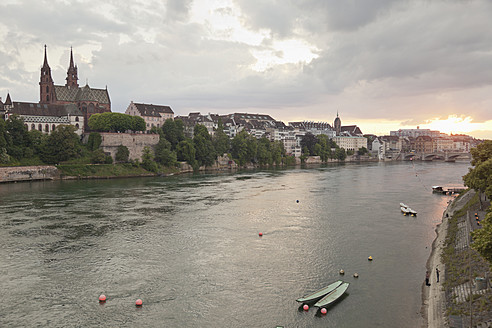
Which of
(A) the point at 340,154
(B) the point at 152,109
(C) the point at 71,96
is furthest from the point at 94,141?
(A) the point at 340,154

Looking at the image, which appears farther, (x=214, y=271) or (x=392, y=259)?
(x=392, y=259)

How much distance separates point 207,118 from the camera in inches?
5315

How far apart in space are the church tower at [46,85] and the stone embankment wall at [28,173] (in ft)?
117

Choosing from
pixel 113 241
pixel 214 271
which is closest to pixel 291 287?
pixel 214 271

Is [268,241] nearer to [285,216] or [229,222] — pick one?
[229,222]

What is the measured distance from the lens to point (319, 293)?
19.3 metres

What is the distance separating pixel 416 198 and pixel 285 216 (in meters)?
23.1

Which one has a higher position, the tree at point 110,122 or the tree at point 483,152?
the tree at point 110,122

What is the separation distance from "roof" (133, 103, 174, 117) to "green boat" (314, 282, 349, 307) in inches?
3961

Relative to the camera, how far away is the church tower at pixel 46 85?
98.3 m

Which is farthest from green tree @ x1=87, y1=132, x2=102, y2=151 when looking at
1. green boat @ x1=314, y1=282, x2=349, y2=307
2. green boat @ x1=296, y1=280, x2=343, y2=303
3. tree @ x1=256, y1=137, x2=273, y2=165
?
green boat @ x1=314, y1=282, x2=349, y2=307

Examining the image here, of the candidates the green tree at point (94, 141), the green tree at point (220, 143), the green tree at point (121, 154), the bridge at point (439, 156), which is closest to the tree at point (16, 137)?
the green tree at point (94, 141)

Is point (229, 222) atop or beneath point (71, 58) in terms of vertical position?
beneath

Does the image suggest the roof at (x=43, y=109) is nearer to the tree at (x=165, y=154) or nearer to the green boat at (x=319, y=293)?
the tree at (x=165, y=154)
